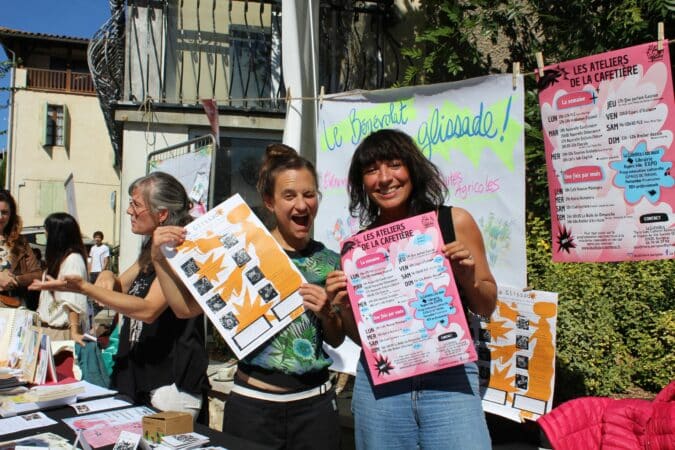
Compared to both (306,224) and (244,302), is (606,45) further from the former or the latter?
(244,302)

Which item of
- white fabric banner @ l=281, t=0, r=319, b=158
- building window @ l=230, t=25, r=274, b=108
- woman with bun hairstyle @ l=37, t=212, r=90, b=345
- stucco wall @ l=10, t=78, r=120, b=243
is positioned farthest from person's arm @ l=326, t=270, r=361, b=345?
stucco wall @ l=10, t=78, r=120, b=243

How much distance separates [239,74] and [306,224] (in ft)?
19.4

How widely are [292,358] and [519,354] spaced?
4.48 feet

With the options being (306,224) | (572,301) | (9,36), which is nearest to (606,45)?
(572,301)

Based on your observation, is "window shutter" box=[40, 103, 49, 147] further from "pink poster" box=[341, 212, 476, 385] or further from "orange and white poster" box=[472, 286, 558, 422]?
"pink poster" box=[341, 212, 476, 385]

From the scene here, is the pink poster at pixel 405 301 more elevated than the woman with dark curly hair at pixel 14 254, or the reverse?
the woman with dark curly hair at pixel 14 254

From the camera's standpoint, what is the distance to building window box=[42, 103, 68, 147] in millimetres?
21766

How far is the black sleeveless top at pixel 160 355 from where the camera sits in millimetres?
2277

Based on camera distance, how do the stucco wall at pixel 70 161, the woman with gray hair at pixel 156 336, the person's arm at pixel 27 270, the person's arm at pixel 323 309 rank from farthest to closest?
the stucco wall at pixel 70 161 → the person's arm at pixel 27 270 → the woman with gray hair at pixel 156 336 → the person's arm at pixel 323 309

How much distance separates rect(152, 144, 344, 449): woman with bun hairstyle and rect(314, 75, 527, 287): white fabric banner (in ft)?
3.56

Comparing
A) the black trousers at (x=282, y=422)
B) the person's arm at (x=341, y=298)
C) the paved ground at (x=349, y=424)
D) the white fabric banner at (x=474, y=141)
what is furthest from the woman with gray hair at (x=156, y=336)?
the paved ground at (x=349, y=424)

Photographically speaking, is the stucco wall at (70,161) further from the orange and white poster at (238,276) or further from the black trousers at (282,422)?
the black trousers at (282,422)

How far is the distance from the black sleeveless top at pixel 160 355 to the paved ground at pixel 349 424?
1697 mm

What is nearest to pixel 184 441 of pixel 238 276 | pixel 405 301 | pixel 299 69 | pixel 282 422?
pixel 282 422
